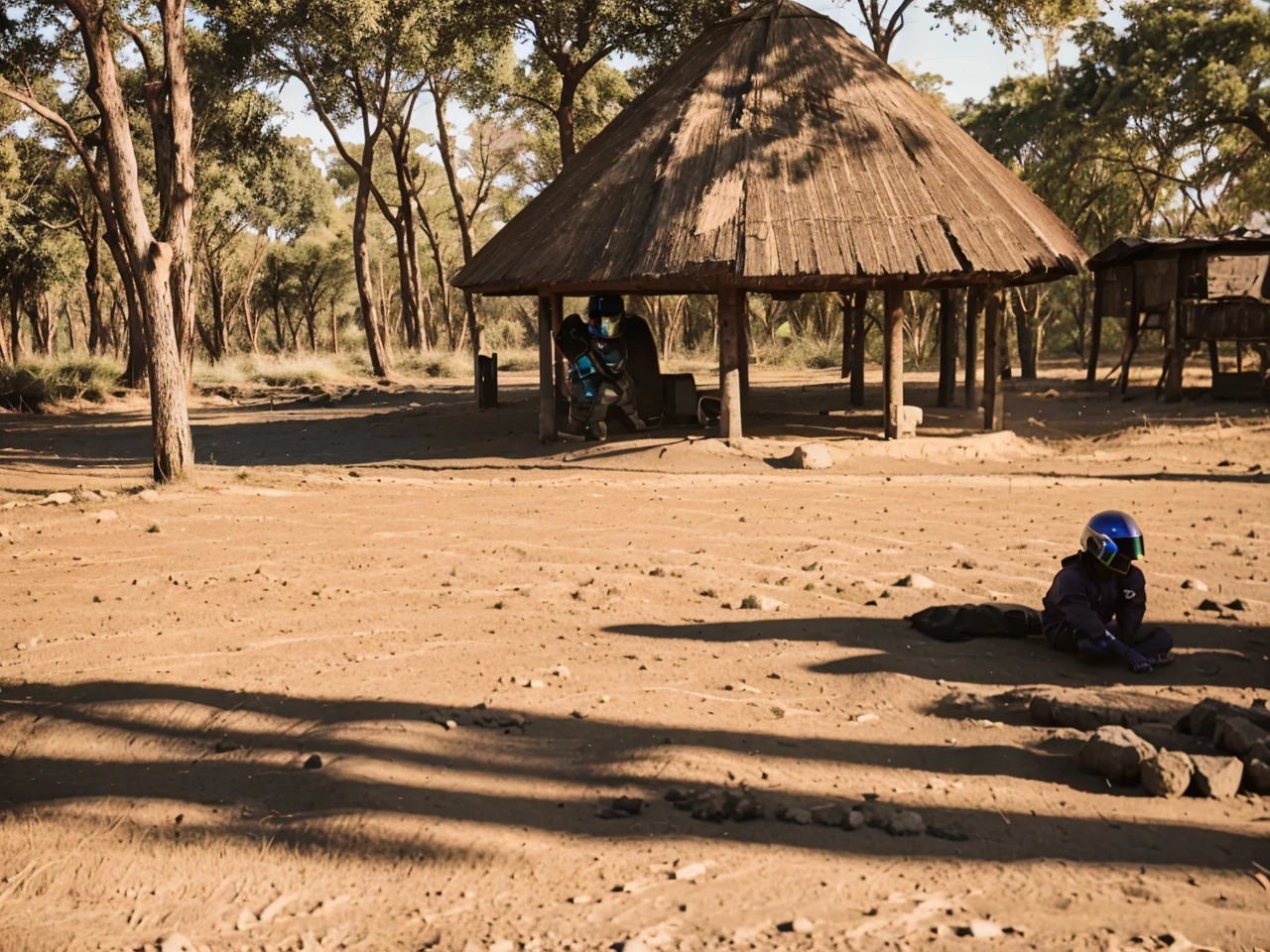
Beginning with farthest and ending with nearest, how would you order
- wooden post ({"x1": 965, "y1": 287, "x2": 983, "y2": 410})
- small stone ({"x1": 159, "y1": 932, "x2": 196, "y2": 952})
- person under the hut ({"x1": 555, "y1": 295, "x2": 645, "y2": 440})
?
wooden post ({"x1": 965, "y1": 287, "x2": 983, "y2": 410}), person under the hut ({"x1": 555, "y1": 295, "x2": 645, "y2": 440}), small stone ({"x1": 159, "y1": 932, "x2": 196, "y2": 952})

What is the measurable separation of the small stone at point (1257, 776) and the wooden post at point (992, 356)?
9788 mm

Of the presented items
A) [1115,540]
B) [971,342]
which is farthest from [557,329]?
[1115,540]

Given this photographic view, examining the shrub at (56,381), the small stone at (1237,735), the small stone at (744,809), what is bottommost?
the small stone at (744,809)

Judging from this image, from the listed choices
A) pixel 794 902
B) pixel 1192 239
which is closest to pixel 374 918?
pixel 794 902

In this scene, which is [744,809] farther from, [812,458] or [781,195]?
[781,195]

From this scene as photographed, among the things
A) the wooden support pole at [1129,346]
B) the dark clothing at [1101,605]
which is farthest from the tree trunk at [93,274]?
the dark clothing at [1101,605]

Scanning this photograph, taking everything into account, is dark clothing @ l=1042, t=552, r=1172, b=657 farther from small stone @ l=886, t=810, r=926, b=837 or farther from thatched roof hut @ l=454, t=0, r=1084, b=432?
thatched roof hut @ l=454, t=0, r=1084, b=432

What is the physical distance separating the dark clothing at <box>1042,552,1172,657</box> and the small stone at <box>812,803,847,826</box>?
6.24ft

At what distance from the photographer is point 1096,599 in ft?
17.1

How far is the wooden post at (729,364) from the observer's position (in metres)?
12.2

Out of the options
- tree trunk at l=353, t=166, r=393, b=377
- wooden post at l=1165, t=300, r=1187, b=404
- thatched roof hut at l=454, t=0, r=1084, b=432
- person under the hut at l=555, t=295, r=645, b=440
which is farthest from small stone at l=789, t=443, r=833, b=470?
tree trunk at l=353, t=166, r=393, b=377

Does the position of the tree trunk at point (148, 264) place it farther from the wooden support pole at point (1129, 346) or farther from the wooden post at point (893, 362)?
the wooden support pole at point (1129, 346)

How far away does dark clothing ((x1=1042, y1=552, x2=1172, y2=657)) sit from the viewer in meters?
5.12

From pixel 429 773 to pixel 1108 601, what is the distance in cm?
310
